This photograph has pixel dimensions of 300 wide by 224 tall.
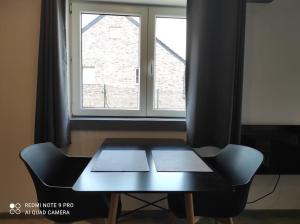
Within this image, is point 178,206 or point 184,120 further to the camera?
point 184,120

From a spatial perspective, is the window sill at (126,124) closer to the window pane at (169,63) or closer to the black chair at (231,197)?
the window pane at (169,63)

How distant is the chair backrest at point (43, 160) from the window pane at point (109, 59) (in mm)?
751

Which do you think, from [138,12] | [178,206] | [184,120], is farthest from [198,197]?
[138,12]

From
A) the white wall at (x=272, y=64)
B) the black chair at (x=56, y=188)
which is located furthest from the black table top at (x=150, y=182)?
the white wall at (x=272, y=64)

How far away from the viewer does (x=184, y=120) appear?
239cm

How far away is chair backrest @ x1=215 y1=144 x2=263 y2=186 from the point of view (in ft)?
5.16

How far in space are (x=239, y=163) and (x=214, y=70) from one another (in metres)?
0.84

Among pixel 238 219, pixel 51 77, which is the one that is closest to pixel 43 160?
pixel 51 77

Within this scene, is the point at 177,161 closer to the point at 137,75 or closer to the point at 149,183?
the point at 149,183

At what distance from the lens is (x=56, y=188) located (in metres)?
1.37

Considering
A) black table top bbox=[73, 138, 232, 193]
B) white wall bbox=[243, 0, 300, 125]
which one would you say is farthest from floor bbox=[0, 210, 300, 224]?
black table top bbox=[73, 138, 232, 193]

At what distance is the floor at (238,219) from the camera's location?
233 cm

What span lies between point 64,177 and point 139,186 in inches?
32.2

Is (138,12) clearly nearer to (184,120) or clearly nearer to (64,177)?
(184,120)
